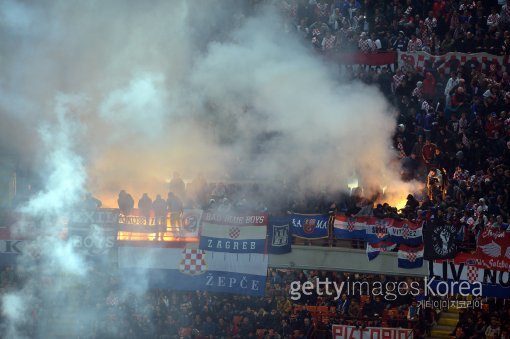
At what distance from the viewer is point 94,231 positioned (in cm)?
1817

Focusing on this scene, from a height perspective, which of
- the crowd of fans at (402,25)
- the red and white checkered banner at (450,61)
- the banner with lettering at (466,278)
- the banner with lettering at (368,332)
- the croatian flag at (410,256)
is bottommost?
the banner with lettering at (368,332)

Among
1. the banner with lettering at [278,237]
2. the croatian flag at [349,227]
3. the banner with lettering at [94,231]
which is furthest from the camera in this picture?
the banner with lettering at [94,231]

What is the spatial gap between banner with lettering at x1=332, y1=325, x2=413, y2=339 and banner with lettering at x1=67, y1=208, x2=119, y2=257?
4.52 m

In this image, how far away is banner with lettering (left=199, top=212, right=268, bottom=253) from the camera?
58.5 feet

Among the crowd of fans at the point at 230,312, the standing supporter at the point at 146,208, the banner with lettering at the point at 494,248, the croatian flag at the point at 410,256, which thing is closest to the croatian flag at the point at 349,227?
the croatian flag at the point at 410,256

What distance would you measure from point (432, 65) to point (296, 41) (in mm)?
2941

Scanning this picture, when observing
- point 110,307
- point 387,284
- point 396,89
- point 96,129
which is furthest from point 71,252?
point 396,89

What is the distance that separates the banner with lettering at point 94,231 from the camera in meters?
18.2

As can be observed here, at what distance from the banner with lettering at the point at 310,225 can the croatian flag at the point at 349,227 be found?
0.20 m

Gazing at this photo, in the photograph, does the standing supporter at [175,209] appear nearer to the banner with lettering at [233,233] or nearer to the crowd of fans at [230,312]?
the banner with lettering at [233,233]

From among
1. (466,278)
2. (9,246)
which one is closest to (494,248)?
(466,278)

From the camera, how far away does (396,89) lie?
788 inches

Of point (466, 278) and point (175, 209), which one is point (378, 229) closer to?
point (466, 278)

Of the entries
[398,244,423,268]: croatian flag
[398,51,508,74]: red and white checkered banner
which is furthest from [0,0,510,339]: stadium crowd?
[398,244,423,268]: croatian flag
